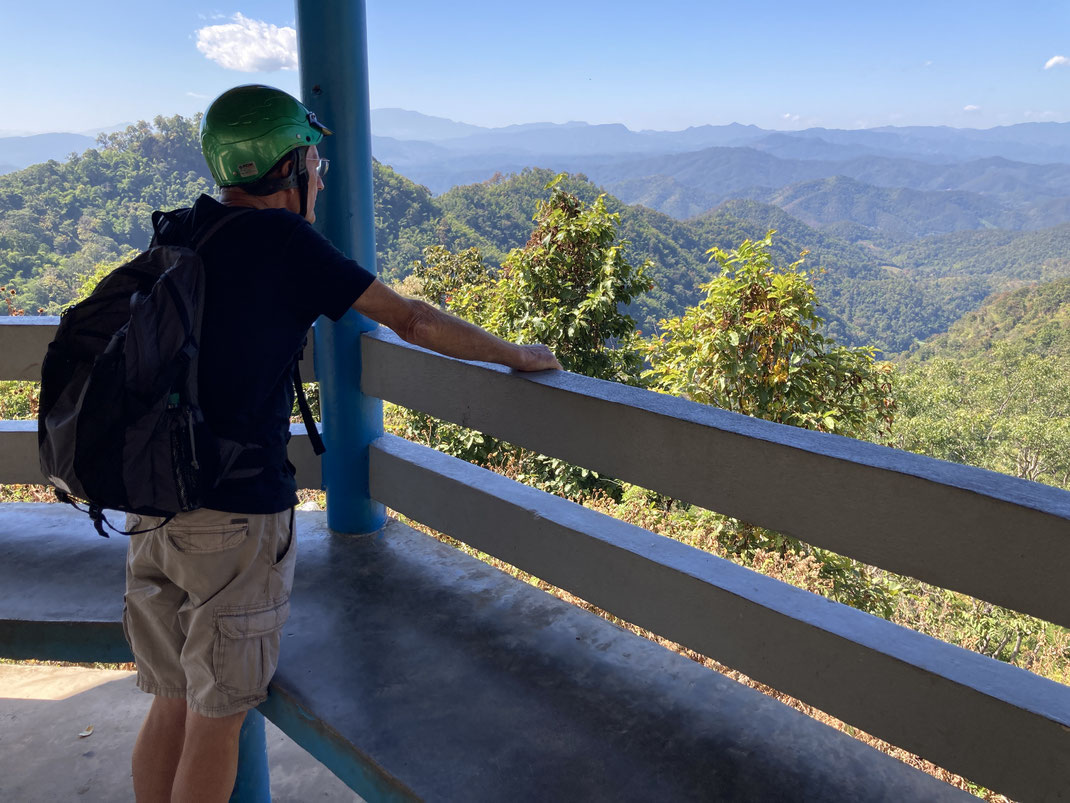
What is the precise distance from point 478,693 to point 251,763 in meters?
0.64

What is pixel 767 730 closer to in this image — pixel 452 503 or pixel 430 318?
pixel 452 503

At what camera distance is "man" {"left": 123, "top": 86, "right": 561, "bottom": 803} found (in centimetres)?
134

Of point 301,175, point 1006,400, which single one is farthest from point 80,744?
point 1006,400

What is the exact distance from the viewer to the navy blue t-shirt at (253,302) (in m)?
1.33

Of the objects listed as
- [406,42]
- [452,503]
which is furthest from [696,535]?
[406,42]

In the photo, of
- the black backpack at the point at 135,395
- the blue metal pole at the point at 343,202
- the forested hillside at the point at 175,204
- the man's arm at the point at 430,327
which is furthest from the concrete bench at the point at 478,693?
the forested hillside at the point at 175,204

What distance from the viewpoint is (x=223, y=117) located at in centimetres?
142

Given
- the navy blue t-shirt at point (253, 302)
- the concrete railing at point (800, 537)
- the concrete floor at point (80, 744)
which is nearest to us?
the concrete railing at point (800, 537)

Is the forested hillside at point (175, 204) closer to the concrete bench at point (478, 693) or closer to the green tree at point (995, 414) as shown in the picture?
the green tree at point (995, 414)

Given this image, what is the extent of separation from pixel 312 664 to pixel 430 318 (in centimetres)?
85

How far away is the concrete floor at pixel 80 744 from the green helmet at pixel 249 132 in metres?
2.06

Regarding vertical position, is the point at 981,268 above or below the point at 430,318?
below

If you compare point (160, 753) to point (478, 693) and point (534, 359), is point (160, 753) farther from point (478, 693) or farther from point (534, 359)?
point (534, 359)

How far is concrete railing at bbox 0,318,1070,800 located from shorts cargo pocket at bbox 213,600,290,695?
614mm
